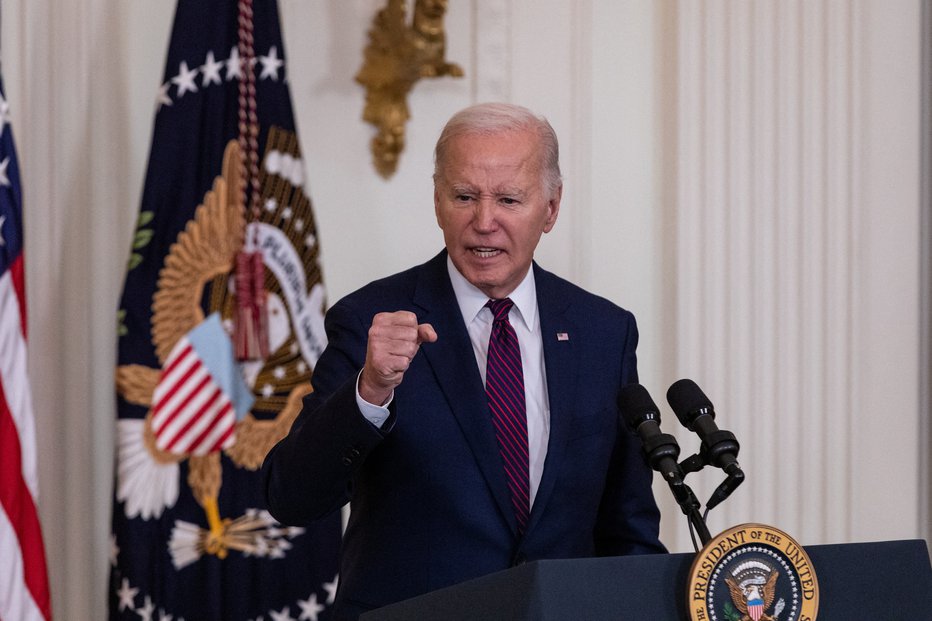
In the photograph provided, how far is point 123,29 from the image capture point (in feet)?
13.4

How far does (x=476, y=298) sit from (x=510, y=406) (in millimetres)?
267

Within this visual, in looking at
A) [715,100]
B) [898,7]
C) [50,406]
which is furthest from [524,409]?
[898,7]

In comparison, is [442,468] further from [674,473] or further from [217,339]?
[217,339]

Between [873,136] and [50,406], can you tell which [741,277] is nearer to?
[873,136]

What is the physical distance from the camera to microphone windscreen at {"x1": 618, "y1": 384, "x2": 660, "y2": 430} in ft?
6.72

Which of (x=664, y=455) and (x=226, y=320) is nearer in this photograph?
(x=664, y=455)

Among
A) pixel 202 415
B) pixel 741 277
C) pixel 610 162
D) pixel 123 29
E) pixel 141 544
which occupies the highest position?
pixel 123 29

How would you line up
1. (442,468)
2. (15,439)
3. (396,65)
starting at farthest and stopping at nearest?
(396,65) → (15,439) → (442,468)

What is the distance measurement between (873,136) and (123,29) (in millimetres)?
2632

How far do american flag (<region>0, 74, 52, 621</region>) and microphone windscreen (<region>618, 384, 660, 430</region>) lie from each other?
1.99 metres

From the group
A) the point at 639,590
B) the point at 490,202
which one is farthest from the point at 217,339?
the point at 639,590

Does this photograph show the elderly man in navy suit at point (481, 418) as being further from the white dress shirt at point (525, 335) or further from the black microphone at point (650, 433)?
the black microphone at point (650, 433)

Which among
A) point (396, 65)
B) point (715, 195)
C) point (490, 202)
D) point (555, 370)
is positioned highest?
point (396, 65)

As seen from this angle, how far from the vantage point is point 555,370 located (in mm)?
2645
